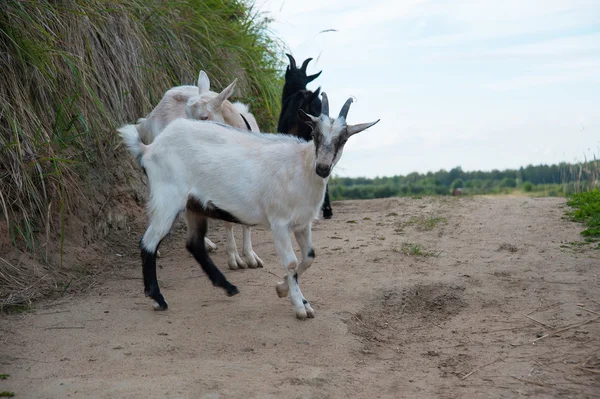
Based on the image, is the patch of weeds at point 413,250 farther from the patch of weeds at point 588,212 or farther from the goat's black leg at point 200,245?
the goat's black leg at point 200,245

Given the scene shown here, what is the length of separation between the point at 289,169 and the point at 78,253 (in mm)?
2265

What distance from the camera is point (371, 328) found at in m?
4.83

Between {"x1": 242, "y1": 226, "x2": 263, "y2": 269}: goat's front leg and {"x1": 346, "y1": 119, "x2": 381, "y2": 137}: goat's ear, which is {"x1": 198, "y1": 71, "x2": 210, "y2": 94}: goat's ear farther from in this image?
{"x1": 346, "y1": 119, "x2": 381, "y2": 137}: goat's ear

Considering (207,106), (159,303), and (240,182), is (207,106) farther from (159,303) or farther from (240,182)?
(159,303)

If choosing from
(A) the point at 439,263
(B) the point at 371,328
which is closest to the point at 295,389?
(B) the point at 371,328

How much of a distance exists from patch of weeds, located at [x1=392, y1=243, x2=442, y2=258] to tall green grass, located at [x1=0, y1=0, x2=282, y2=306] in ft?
10.2

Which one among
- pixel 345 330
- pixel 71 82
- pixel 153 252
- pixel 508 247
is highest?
pixel 71 82

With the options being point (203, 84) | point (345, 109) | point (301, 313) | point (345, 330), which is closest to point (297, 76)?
point (203, 84)

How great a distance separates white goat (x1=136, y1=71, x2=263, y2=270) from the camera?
20.3 ft

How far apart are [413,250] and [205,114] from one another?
2391 millimetres

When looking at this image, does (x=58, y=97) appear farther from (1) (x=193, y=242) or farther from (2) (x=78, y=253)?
(1) (x=193, y=242)

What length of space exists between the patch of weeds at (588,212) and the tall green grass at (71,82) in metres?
4.72

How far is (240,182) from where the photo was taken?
5.08 meters

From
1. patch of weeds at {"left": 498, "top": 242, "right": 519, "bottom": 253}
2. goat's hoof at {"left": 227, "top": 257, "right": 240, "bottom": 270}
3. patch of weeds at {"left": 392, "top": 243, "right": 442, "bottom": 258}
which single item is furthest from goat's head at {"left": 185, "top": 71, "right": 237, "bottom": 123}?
patch of weeds at {"left": 498, "top": 242, "right": 519, "bottom": 253}
